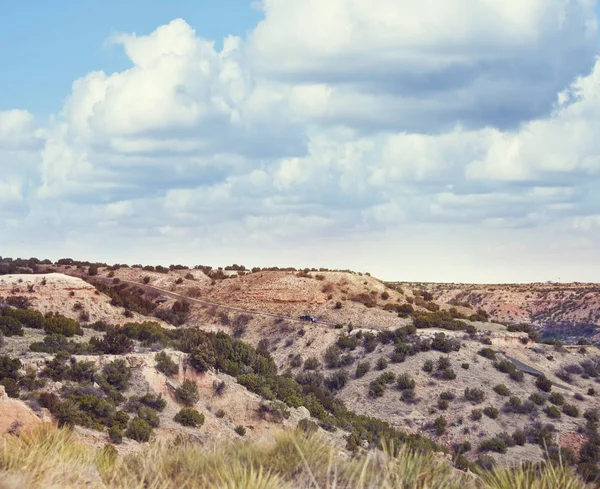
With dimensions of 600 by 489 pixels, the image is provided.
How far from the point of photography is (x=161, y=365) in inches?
1462

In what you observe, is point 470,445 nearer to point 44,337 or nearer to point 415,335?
point 415,335

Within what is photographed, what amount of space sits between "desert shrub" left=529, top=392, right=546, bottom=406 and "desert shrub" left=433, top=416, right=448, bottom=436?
750cm

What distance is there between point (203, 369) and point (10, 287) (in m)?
29.3

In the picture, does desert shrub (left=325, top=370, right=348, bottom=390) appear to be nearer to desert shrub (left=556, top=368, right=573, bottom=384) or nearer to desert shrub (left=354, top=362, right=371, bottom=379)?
desert shrub (left=354, top=362, right=371, bottom=379)

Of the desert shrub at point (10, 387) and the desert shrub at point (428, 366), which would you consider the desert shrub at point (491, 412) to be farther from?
the desert shrub at point (10, 387)

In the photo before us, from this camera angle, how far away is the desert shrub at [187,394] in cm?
3541

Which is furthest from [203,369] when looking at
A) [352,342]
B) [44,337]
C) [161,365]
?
[352,342]

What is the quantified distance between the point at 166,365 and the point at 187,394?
2510 millimetres

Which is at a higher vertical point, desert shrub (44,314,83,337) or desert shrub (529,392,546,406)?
desert shrub (44,314,83,337)

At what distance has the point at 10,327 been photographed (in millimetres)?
41344

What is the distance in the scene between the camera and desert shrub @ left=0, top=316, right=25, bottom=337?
4068 centimetres

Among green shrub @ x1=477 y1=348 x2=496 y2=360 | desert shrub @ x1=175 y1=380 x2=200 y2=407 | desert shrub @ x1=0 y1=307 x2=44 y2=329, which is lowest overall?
desert shrub @ x1=175 y1=380 x2=200 y2=407

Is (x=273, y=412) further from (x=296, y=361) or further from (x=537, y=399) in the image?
(x=296, y=361)

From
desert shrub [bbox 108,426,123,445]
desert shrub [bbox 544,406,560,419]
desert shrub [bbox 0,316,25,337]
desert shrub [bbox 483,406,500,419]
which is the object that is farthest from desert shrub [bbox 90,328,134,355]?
desert shrub [bbox 544,406,560,419]
